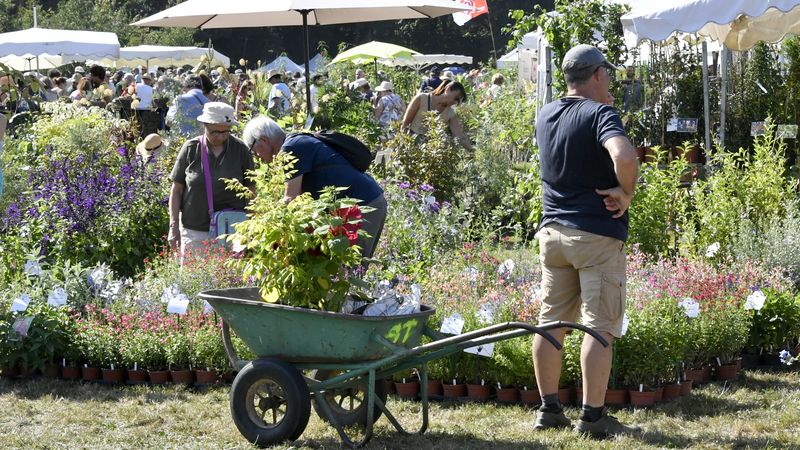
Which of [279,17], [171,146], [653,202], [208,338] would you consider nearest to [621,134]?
[208,338]

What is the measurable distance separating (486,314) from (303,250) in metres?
1.62

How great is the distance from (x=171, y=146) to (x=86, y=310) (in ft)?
12.5

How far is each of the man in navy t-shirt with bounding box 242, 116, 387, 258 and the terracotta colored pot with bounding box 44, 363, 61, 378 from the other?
1765mm

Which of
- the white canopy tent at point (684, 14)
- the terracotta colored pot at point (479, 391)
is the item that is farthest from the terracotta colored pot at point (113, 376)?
the white canopy tent at point (684, 14)

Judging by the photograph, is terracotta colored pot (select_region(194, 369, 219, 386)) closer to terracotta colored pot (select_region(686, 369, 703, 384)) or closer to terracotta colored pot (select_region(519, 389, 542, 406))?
terracotta colored pot (select_region(519, 389, 542, 406))

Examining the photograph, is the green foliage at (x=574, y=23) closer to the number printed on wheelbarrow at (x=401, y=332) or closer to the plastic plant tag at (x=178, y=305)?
the plastic plant tag at (x=178, y=305)

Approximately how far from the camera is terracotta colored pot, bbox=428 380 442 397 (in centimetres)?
571

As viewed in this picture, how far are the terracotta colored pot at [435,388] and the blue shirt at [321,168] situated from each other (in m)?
1.01

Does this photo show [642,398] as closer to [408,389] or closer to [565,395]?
[565,395]

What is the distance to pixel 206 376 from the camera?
6.00 meters

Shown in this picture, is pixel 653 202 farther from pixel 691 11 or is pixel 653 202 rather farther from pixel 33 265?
pixel 33 265

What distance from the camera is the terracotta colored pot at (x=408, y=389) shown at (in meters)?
5.74

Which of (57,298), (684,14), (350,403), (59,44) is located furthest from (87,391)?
(59,44)

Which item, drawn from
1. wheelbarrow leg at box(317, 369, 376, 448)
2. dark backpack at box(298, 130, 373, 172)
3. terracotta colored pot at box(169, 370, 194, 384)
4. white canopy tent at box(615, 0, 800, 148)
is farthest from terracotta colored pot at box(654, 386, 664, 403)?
white canopy tent at box(615, 0, 800, 148)
